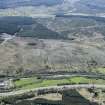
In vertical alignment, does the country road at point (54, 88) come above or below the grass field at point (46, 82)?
below

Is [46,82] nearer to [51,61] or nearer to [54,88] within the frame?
[54,88]

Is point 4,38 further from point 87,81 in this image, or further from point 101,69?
point 87,81

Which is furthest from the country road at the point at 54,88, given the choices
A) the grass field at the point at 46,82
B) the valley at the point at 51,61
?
the grass field at the point at 46,82

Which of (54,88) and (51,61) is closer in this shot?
(54,88)

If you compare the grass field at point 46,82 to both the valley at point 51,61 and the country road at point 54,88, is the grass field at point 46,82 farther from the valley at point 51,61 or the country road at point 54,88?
the country road at point 54,88

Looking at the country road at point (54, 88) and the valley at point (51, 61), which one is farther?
the country road at point (54, 88)

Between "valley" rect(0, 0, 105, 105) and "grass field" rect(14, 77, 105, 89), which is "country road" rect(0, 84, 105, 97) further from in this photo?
"grass field" rect(14, 77, 105, 89)

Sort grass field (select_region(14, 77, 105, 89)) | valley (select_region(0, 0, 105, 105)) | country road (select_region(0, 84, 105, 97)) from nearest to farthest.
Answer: valley (select_region(0, 0, 105, 105)) < country road (select_region(0, 84, 105, 97)) < grass field (select_region(14, 77, 105, 89))

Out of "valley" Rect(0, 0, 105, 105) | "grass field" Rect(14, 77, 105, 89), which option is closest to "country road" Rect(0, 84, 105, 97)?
"valley" Rect(0, 0, 105, 105)

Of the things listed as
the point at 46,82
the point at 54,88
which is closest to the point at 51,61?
the point at 46,82

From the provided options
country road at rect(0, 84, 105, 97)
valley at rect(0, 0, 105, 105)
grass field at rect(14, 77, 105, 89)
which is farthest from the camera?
grass field at rect(14, 77, 105, 89)

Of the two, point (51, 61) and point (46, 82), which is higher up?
point (51, 61)

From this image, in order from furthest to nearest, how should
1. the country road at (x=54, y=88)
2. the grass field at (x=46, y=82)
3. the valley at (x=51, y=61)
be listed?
the grass field at (x=46, y=82)
the country road at (x=54, y=88)
the valley at (x=51, y=61)
